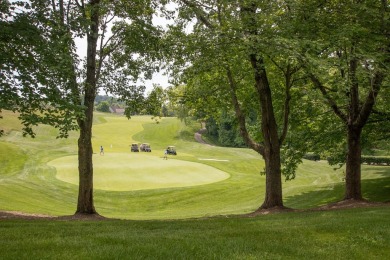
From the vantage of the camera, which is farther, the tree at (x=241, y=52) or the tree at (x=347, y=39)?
the tree at (x=241, y=52)

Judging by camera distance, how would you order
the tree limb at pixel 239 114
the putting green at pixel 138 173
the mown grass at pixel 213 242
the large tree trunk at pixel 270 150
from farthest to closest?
the putting green at pixel 138 173, the tree limb at pixel 239 114, the large tree trunk at pixel 270 150, the mown grass at pixel 213 242

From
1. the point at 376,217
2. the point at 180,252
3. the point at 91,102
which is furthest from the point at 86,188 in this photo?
the point at 376,217

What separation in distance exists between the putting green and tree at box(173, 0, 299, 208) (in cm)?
1397

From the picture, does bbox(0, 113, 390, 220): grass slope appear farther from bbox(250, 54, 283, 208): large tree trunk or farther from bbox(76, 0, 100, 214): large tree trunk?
bbox(76, 0, 100, 214): large tree trunk

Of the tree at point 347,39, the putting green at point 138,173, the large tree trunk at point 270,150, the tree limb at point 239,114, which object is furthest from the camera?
the putting green at point 138,173

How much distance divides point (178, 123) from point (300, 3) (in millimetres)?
79492

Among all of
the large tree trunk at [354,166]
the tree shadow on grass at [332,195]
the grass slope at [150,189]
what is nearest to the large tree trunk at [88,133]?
the grass slope at [150,189]

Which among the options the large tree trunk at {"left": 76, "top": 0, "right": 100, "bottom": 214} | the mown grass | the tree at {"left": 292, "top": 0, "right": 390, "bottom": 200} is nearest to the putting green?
the large tree trunk at {"left": 76, "top": 0, "right": 100, "bottom": 214}

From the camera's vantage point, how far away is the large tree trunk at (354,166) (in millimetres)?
17062

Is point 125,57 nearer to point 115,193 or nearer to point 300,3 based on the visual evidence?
point 300,3

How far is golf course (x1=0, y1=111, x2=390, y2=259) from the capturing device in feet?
22.8

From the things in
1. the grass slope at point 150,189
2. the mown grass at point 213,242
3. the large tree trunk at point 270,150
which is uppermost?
the large tree trunk at point 270,150

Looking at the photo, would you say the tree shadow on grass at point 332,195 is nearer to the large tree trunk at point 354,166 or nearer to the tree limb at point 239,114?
the large tree trunk at point 354,166

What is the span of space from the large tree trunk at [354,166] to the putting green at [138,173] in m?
15.5
